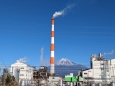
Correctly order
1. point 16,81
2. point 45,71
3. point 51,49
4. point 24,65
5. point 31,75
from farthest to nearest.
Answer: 1. point 24,65
2. point 31,75
3. point 45,71
4. point 51,49
5. point 16,81

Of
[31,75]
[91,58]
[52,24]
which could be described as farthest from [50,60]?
[91,58]

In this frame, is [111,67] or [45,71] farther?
[111,67]

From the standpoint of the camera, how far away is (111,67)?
77.2 meters

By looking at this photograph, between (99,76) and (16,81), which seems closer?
(16,81)

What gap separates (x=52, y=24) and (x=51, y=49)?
20.5 feet

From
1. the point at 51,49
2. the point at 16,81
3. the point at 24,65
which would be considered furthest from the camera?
the point at 24,65

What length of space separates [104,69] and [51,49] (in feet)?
72.7

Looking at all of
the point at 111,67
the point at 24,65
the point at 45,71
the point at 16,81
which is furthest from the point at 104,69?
the point at 16,81

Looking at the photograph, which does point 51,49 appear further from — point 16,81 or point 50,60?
point 16,81

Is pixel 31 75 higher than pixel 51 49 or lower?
lower

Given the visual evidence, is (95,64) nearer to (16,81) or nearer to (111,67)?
(111,67)

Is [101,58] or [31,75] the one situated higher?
[101,58]

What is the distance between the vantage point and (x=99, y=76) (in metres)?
77.1

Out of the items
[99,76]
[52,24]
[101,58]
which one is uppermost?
[52,24]
